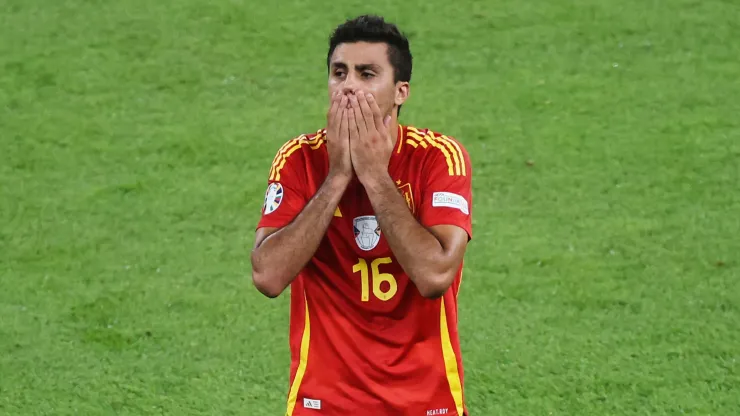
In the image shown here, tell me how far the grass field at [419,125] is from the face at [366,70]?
2.72m

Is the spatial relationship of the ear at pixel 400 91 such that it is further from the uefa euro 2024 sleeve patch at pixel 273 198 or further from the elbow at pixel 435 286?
the elbow at pixel 435 286

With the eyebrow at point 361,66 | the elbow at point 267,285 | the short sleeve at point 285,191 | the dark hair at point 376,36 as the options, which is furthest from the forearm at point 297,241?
the dark hair at point 376,36

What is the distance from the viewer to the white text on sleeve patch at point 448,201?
3.83m

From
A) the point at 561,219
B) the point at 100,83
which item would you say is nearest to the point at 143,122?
the point at 100,83

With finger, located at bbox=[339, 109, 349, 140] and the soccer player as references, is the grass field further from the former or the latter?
finger, located at bbox=[339, 109, 349, 140]

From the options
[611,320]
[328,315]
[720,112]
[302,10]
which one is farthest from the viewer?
[302,10]

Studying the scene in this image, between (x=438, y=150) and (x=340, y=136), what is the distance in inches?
15.9

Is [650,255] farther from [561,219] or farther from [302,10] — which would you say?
[302,10]

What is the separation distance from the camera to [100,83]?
9.62 m

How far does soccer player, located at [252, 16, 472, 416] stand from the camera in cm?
370

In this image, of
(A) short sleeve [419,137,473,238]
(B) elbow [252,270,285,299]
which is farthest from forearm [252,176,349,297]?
(A) short sleeve [419,137,473,238]

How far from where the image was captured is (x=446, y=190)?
→ 151 inches

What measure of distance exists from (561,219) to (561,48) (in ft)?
8.42

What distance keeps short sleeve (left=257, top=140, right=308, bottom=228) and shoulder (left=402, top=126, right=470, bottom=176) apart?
0.41 meters
